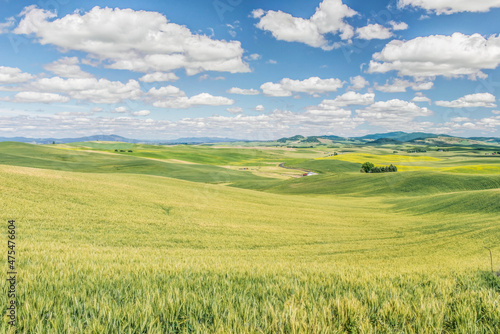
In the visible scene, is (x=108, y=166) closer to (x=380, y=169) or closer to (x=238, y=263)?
(x=380, y=169)

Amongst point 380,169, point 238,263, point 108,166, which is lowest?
point 108,166

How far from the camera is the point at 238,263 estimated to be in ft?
24.7

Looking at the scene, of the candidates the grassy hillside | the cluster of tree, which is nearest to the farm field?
the cluster of tree

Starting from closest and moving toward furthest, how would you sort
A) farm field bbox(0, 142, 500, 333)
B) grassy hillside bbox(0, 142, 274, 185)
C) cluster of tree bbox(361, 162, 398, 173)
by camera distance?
1. farm field bbox(0, 142, 500, 333)
2. grassy hillside bbox(0, 142, 274, 185)
3. cluster of tree bbox(361, 162, 398, 173)

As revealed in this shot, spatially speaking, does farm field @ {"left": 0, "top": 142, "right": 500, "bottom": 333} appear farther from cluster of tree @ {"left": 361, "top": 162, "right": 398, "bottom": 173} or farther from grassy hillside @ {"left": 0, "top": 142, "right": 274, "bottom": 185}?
grassy hillside @ {"left": 0, "top": 142, "right": 274, "bottom": 185}

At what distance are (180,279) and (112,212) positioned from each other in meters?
20.6

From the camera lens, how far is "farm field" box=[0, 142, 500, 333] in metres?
3.05

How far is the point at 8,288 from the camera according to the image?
392 cm

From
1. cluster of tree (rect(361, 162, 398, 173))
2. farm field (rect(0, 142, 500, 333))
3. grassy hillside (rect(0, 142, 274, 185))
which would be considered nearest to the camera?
farm field (rect(0, 142, 500, 333))

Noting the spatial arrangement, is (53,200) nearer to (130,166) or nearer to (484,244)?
(484,244)

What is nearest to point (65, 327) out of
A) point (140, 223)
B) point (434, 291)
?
point (434, 291)

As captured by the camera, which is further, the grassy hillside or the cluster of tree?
the cluster of tree

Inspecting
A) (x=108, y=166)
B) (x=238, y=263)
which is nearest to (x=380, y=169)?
(x=108, y=166)

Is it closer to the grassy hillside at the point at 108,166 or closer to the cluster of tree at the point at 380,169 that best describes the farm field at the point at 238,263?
the cluster of tree at the point at 380,169
